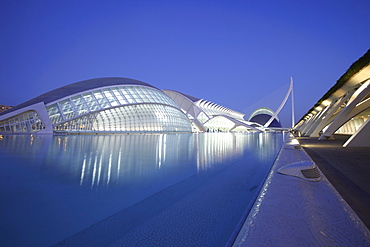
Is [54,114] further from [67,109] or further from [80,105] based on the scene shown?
[80,105]

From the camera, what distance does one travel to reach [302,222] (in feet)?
5.38

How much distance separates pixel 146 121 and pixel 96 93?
793 centimetres

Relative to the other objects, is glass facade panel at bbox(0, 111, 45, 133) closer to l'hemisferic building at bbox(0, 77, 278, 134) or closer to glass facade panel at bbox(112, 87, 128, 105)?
l'hemisferic building at bbox(0, 77, 278, 134)

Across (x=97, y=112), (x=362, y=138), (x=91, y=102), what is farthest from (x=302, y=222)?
(x=91, y=102)

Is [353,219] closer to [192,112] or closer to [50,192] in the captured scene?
[50,192]

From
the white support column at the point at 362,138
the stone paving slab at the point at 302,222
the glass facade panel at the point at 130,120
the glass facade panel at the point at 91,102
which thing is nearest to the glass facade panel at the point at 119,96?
the glass facade panel at the point at 130,120

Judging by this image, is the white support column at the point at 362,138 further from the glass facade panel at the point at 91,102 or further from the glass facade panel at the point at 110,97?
the glass facade panel at the point at 91,102

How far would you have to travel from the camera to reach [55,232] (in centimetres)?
205

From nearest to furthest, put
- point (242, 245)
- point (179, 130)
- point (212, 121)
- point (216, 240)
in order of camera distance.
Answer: point (242, 245)
point (216, 240)
point (179, 130)
point (212, 121)

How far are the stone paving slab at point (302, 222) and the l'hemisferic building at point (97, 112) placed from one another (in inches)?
1072

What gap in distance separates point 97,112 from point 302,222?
94.8 ft

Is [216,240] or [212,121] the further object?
[212,121]

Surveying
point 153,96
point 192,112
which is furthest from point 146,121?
point 192,112

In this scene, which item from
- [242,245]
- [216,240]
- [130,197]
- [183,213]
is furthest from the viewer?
[130,197]
